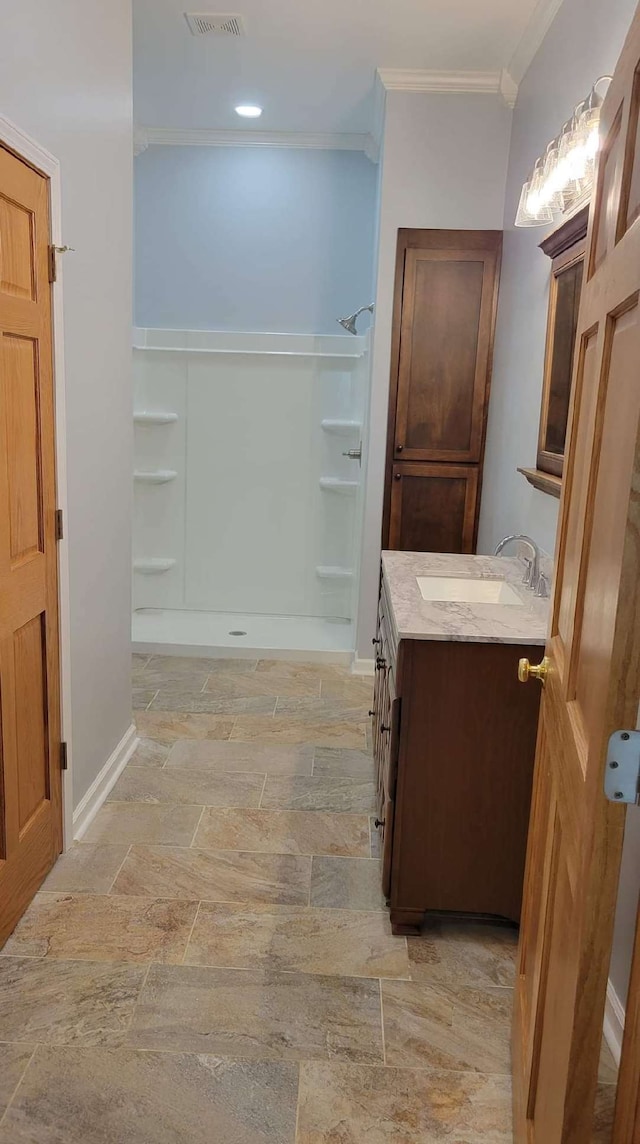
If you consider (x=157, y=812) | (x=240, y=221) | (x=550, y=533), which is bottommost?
(x=157, y=812)

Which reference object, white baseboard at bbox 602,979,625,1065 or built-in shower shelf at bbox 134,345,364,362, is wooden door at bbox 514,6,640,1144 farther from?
built-in shower shelf at bbox 134,345,364,362

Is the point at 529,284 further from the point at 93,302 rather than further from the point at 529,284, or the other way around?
the point at 93,302

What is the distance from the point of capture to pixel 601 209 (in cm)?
131

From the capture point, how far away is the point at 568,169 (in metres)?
2.33

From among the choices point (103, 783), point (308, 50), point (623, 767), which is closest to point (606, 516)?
point (623, 767)

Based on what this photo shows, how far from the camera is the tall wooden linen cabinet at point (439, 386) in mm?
3893

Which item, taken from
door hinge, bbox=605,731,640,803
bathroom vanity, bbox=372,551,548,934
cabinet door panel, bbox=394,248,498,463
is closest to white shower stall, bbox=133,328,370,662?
cabinet door panel, bbox=394,248,498,463

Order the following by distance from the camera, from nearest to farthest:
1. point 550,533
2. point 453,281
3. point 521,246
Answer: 1. point 550,533
2. point 521,246
3. point 453,281

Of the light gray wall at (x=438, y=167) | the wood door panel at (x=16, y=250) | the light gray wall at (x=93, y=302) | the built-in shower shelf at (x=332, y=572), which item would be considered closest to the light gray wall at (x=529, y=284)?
the light gray wall at (x=438, y=167)

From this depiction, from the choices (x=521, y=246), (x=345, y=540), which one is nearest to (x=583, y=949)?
(x=521, y=246)

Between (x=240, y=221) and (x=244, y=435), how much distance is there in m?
1.22

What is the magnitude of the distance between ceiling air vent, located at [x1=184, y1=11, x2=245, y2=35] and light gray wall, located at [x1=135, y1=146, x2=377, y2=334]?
137 centimetres

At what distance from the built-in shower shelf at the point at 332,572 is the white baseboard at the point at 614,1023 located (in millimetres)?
3964

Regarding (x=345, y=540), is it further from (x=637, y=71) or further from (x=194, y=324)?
(x=637, y=71)
